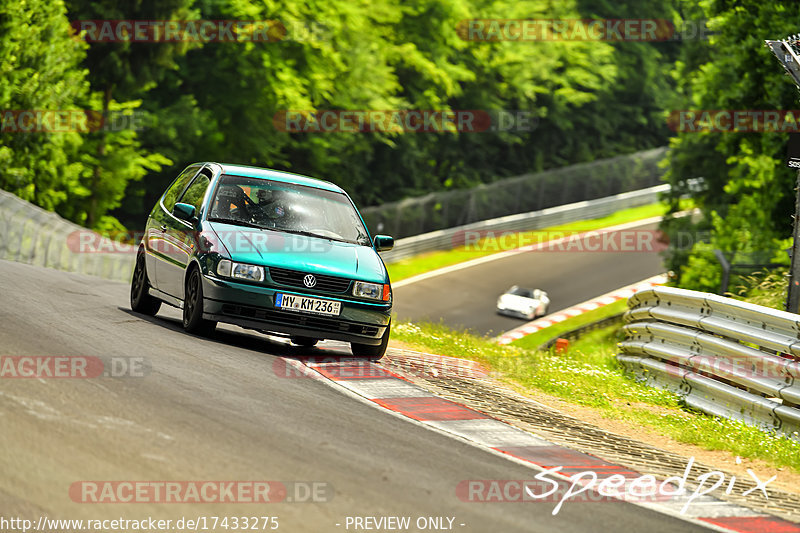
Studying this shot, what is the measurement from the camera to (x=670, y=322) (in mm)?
11742

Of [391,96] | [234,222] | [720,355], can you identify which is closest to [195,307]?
[234,222]

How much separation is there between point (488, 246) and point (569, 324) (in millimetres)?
14071

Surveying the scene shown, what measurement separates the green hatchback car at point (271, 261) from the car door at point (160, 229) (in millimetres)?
27

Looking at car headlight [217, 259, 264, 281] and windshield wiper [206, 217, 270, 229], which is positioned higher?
windshield wiper [206, 217, 270, 229]

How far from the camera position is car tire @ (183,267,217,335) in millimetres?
10148

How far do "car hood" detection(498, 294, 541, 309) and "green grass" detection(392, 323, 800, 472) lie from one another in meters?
21.5

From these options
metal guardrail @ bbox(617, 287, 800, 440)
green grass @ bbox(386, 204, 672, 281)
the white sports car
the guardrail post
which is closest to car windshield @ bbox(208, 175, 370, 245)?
metal guardrail @ bbox(617, 287, 800, 440)

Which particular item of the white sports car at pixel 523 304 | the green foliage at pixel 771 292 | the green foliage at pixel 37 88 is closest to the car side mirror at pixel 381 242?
the green foliage at pixel 771 292

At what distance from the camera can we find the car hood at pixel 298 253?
33.1ft

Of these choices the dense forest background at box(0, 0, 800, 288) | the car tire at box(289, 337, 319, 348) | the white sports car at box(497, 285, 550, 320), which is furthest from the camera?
the white sports car at box(497, 285, 550, 320)

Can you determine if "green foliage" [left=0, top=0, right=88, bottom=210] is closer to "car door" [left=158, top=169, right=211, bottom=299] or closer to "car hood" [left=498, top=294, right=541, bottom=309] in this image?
"car hood" [left=498, top=294, right=541, bottom=309]

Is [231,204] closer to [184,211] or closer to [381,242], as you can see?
[184,211]

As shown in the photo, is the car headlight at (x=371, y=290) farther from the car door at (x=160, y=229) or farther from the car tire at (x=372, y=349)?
the car door at (x=160, y=229)

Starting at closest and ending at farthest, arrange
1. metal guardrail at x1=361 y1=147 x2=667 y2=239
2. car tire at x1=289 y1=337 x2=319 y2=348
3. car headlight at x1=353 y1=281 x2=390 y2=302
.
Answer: car headlight at x1=353 y1=281 x2=390 y2=302
car tire at x1=289 y1=337 x2=319 y2=348
metal guardrail at x1=361 y1=147 x2=667 y2=239
